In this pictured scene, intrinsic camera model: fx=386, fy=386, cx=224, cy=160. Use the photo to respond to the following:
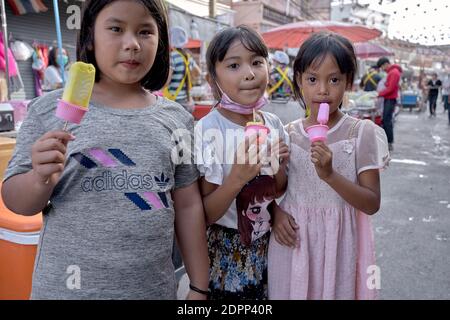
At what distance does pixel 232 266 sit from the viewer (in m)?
1.53

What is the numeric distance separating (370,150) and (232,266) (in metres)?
0.71

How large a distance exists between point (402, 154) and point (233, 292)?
746 cm

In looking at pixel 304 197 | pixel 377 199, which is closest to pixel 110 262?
pixel 304 197

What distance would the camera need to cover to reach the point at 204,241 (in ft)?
4.31

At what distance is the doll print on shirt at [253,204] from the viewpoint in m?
1.46

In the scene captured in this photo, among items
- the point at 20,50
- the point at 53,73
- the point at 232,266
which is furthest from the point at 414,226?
the point at 20,50

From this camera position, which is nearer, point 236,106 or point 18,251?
point 236,106

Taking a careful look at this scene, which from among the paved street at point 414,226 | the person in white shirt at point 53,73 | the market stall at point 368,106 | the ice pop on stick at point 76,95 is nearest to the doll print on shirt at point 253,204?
the ice pop on stick at point 76,95

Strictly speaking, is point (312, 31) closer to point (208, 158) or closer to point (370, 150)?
point (370, 150)

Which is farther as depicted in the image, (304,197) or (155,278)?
(304,197)

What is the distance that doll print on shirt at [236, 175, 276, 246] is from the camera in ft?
4.78

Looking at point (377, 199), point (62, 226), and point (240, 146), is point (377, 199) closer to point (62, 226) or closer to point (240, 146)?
point (240, 146)

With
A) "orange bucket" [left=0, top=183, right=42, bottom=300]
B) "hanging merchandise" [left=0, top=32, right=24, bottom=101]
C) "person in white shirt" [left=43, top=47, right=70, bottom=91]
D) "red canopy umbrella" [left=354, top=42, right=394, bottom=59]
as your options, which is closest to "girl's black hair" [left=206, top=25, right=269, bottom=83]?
"orange bucket" [left=0, top=183, right=42, bottom=300]
